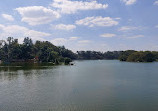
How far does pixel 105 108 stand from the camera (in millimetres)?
20625

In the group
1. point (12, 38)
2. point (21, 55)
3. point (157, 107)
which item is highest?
point (12, 38)

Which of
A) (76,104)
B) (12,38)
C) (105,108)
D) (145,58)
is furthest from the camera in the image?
(145,58)

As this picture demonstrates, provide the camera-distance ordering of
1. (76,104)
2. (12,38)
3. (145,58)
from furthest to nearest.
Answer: (145,58)
(12,38)
(76,104)

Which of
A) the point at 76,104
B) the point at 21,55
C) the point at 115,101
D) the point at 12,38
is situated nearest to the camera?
the point at 76,104

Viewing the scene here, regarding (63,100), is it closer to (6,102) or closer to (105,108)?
(105,108)

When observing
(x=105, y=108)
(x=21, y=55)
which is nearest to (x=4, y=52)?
(x=21, y=55)

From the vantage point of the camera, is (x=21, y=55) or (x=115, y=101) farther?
(x=21, y=55)

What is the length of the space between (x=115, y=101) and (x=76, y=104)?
600cm

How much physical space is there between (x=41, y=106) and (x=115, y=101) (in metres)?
10.8

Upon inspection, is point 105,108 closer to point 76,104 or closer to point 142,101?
point 76,104

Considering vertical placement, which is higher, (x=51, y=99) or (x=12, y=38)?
(x=12, y=38)

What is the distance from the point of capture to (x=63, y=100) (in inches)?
952

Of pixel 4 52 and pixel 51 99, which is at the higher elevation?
pixel 4 52

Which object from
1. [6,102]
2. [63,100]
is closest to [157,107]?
[63,100]
